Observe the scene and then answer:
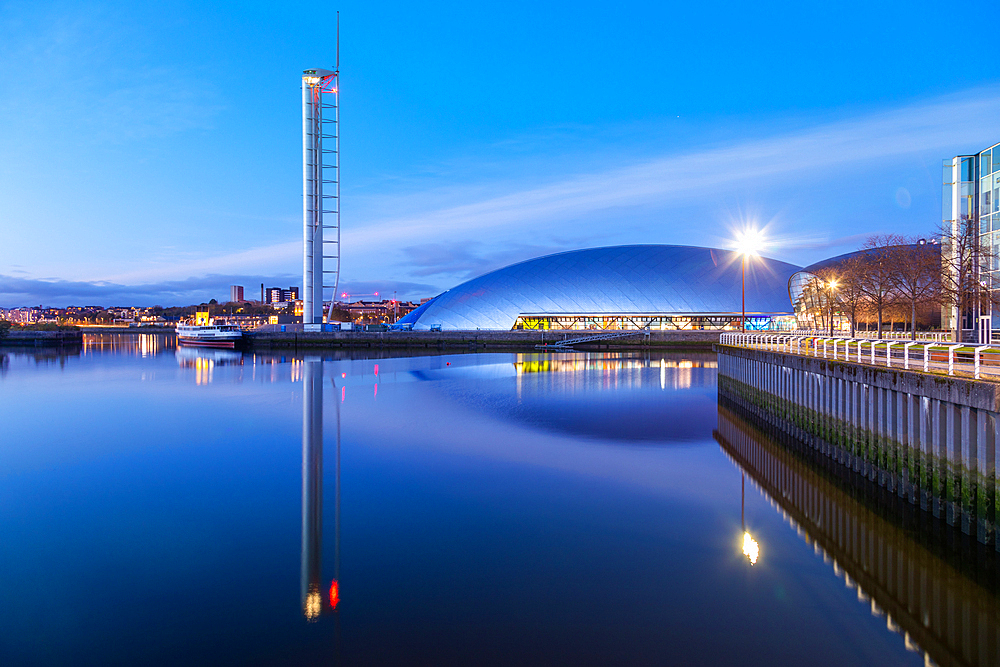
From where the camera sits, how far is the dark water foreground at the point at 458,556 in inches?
327

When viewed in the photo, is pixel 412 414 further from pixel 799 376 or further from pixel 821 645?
pixel 821 645

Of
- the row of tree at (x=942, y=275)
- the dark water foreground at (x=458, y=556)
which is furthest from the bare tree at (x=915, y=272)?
the dark water foreground at (x=458, y=556)

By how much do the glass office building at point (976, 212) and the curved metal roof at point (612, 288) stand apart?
54.4 metres

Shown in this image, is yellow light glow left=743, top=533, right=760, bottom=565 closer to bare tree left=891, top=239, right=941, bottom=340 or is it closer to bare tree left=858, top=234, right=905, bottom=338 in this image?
bare tree left=891, top=239, right=941, bottom=340

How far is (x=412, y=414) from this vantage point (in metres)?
28.9

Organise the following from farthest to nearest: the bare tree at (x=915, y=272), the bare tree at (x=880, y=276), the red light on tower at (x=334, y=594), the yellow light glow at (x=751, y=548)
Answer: the bare tree at (x=880, y=276) → the bare tree at (x=915, y=272) → the yellow light glow at (x=751, y=548) → the red light on tower at (x=334, y=594)

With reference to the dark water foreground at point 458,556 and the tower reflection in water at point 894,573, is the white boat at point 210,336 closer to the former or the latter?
the dark water foreground at point 458,556

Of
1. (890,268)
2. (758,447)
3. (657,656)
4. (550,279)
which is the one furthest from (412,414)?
(550,279)

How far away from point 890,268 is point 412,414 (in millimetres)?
32750

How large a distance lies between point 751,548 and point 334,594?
7296 millimetres

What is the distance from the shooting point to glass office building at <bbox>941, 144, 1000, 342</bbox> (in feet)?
108

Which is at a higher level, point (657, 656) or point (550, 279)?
point (550, 279)

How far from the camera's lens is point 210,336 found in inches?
3654

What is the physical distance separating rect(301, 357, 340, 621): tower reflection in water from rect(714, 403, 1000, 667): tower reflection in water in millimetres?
7954
